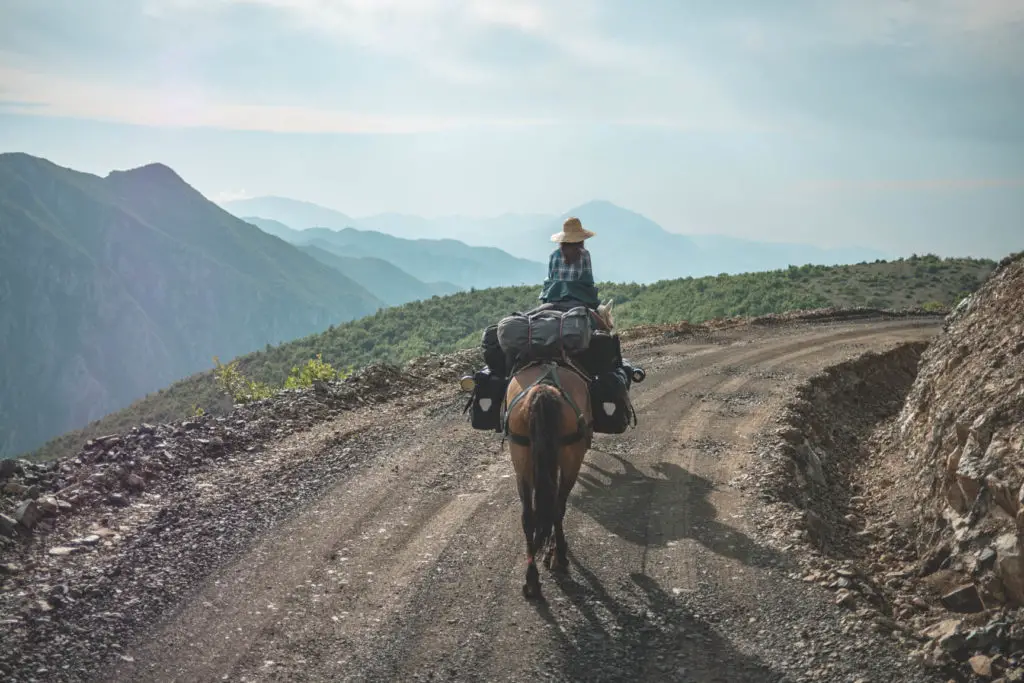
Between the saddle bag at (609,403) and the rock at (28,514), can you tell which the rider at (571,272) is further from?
the rock at (28,514)

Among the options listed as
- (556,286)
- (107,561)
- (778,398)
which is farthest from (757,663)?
(778,398)

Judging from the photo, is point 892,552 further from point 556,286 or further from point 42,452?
point 42,452

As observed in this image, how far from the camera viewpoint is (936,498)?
854 cm

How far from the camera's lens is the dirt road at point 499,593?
608 cm

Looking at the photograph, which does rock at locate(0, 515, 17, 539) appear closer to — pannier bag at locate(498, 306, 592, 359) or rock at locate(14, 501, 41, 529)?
rock at locate(14, 501, 41, 529)

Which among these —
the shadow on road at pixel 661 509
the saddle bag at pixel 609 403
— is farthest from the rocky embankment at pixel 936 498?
the saddle bag at pixel 609 403

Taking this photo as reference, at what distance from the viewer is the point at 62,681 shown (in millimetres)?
5859

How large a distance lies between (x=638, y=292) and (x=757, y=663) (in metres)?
65.3

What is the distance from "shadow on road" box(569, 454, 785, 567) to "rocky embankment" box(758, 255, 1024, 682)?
0.54 meters

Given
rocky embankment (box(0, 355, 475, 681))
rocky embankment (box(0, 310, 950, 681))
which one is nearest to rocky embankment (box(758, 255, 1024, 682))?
rocky embankment (box(0, 310, 950, 681))

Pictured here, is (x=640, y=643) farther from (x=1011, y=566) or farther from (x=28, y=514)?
(x=28, y=514)

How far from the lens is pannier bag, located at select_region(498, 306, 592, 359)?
320 inches

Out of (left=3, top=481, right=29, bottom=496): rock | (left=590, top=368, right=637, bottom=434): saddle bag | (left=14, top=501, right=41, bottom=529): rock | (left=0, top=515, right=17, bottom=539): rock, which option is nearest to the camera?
(left=0, top=515, right=17, bottom=539): rock

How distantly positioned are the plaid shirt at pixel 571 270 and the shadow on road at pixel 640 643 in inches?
160
